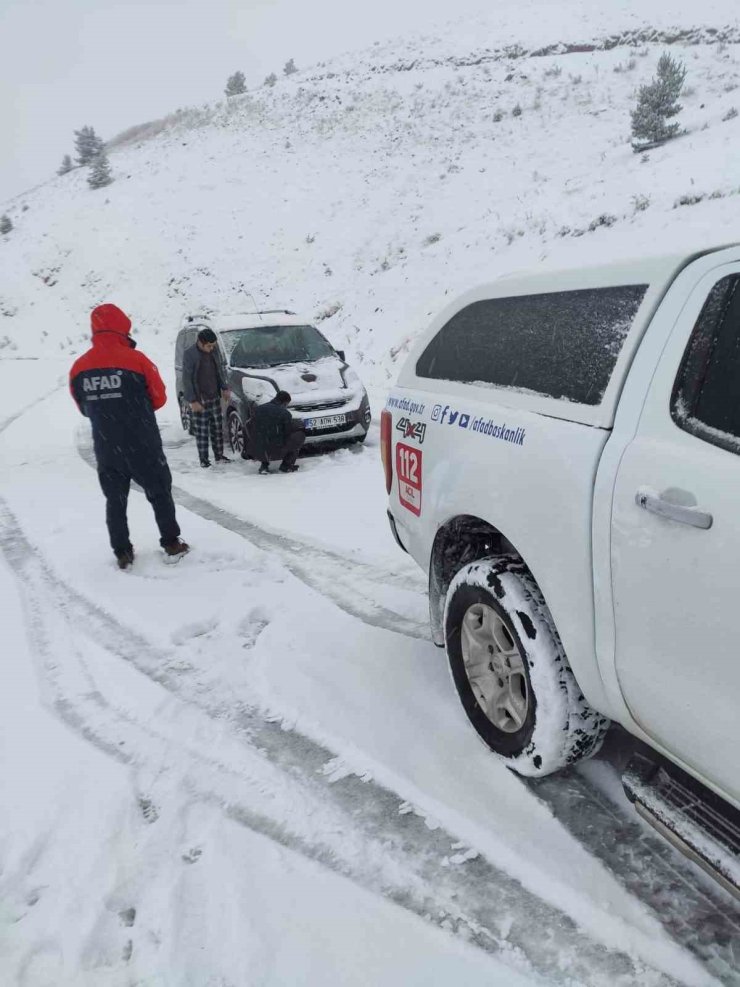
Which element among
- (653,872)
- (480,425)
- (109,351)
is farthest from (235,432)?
(653,872)

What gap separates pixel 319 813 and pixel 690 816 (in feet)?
4.25

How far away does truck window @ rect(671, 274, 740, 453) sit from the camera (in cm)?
169

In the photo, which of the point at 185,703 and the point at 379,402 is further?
the point at 379,402

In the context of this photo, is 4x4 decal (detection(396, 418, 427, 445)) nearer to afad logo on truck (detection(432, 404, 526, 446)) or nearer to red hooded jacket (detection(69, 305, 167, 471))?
afad logo on truck (detection(432, 404, 526, 446))

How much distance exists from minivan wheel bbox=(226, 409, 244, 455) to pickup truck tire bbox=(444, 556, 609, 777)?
605cm

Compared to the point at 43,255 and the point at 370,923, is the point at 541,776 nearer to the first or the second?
the point at 370,923

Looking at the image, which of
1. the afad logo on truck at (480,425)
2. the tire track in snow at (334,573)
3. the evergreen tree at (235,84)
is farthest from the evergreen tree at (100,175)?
the afad logo on truck at (480,425)

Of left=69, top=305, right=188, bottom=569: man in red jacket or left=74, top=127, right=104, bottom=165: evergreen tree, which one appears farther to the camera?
left=74, top=127, right=104, bottom=165: evergreen tree

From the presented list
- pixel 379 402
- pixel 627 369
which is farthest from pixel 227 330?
pixel 627 369

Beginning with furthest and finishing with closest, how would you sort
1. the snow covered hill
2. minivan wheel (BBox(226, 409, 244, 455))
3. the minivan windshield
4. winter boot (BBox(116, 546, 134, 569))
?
the snow covered hill, the minivan windshield, minivan wheel (BBox(226, 409, 244, 455)), winter boot (BBox(116, 546, 134, 569))

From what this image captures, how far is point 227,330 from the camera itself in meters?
8.91

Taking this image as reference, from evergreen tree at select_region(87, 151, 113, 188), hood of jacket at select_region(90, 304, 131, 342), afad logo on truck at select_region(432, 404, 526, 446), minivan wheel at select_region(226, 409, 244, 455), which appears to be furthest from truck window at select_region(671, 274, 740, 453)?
evergreen tree at select_region(87, 151, 113, 188)

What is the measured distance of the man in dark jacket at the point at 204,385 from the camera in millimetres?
7754

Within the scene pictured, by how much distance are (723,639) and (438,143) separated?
3066cm
